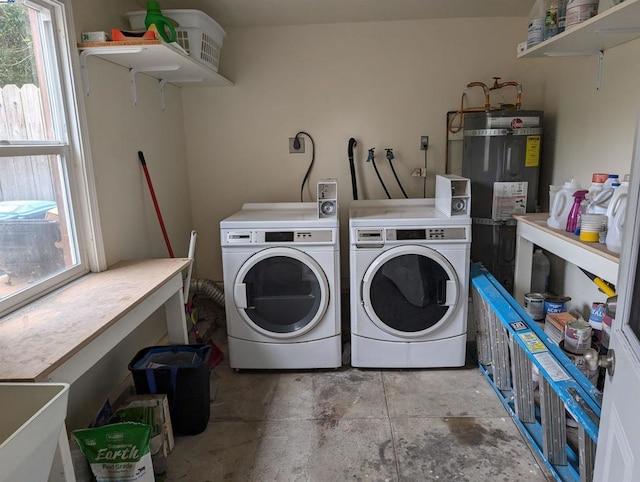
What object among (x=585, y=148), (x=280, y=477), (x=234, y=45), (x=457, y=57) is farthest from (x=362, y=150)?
(x=280, y=477)

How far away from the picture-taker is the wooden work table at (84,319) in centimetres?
126

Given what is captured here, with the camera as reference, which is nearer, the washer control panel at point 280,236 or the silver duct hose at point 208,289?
the washer control panel at point 280,236

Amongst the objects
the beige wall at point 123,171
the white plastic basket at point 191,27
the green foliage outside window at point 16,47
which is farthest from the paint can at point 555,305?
the green foliage outside window at point 16,47

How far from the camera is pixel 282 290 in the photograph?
Answer: 2.58m

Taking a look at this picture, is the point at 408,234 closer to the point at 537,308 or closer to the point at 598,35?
the point at 537,308

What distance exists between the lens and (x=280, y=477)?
1.84m

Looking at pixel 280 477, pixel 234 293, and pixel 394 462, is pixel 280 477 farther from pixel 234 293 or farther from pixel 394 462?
pixel 234 293

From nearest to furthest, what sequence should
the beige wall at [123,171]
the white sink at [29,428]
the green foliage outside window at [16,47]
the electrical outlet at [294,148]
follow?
1. the white sink at [29,428]
2. the green foliage outside window at [16,47]
3. the beige wall at [123,171]
4. the electrical outlet at [294,148]

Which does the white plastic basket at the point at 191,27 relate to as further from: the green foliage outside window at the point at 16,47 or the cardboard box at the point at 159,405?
the cardboard box at the point at 159,405

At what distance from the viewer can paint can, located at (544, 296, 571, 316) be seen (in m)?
2.45

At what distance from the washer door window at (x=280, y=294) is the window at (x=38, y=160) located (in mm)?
843

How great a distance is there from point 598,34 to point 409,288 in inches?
59.9

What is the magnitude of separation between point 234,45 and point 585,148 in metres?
2.42

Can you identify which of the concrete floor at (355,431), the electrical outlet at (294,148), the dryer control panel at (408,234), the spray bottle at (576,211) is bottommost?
the concrete floor at (355,431)
